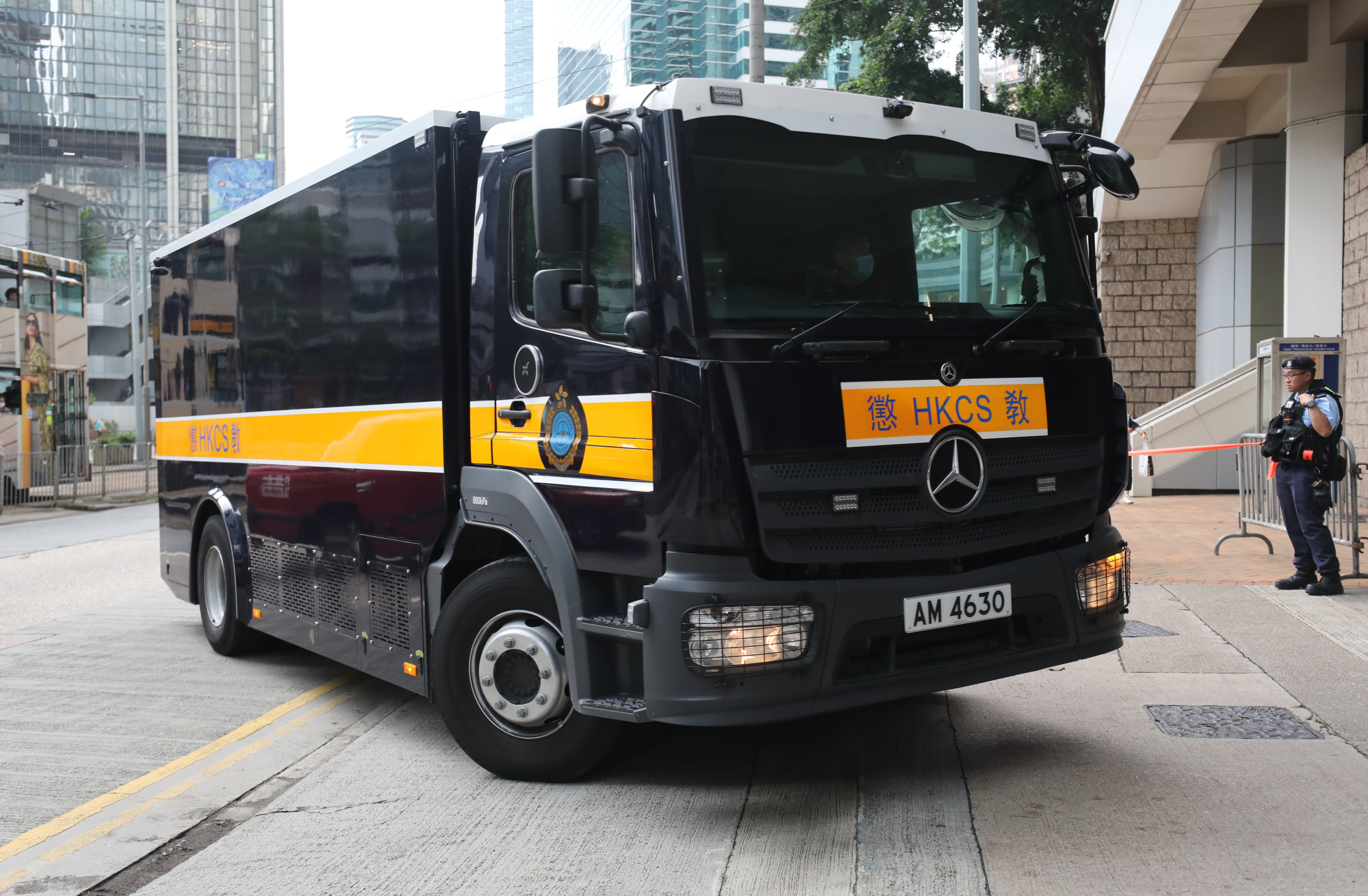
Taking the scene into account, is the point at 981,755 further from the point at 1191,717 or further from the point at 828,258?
the point at 828,258

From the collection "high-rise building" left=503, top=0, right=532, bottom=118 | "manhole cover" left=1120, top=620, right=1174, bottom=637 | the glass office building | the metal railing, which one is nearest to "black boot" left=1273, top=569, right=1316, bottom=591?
"manhole cover" left=1120, top=620, right=1174, bottom=637

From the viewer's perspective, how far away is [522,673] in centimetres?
514

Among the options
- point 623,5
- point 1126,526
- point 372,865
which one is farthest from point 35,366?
point 623,5

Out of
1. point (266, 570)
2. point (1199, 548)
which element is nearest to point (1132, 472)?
point (1199, 548)

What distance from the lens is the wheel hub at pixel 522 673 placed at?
499 centimetres

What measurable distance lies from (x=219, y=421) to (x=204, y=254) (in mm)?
1215

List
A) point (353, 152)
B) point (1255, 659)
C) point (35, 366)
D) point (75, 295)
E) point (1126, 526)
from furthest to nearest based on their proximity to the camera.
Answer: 1. point (75, 295)
2. point (35, 366)
3. point (1126, 526)
4. point (1255, 659)
5. point (353, 152)

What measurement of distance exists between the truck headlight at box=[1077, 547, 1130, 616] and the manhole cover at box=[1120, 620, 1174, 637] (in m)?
2.71

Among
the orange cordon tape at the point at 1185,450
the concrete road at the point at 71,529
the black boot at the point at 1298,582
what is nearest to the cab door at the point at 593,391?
the black boot at the point at 1298,582

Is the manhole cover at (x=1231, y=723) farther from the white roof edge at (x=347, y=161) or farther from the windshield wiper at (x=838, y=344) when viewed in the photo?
the white roof edge at (x=347, y=161)

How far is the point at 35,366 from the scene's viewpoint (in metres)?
23.9

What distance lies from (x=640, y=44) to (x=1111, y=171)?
46.5m

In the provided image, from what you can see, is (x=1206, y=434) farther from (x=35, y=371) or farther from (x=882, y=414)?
(x=35, y=371)

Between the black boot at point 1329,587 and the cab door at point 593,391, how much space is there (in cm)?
677
